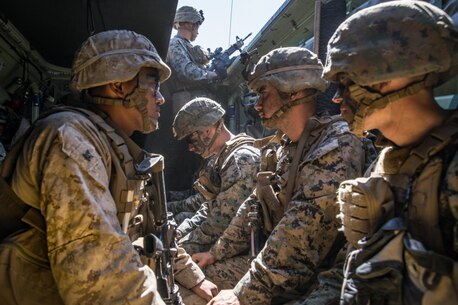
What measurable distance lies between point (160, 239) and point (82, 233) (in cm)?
98

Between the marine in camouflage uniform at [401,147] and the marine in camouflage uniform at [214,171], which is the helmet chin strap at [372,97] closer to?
the marine in camouflage uniform at [401,147]

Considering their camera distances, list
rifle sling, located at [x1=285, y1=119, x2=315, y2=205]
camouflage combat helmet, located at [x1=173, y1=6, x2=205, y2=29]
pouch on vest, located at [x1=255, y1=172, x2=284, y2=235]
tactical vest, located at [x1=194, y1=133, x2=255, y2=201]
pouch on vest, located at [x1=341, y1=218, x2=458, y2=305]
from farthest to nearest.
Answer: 1. camouflage combat helmet, located at [x1=173, y1=6, x2=205, y2=29]
2. tactical vest, located at [x1=194, y1=133, x2=255, y2=201]
3. pouch on vest, located at [x1=255, y1=172, x2=284, y2=235]
4. rifle sling, located at [x1=285, y1=119, x2=315, y2=205]
5. pouch on vest, located at [x1=341, y1=218, x2=458, y2=305]

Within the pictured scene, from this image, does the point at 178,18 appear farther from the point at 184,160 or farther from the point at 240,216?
the point at 240,216

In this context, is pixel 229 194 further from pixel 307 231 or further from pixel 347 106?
pixel 347 106

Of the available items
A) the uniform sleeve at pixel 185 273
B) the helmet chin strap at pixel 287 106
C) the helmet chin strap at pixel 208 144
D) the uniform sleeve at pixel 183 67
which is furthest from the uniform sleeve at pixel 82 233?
the uniform sleeve at pixel 183 67

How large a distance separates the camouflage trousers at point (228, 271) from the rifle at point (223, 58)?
4.08 meters

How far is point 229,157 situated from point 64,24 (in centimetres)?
197

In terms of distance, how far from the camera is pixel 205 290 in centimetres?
309

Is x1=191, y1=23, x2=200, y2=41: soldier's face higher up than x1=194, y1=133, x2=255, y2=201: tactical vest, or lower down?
higher up

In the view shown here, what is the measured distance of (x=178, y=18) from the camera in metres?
7.16

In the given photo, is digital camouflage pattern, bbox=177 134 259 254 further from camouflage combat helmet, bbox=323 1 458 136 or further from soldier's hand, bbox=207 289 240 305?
camouflage combat helmet, bbox=323 1 458 136

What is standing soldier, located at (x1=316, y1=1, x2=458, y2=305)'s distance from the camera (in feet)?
5.08

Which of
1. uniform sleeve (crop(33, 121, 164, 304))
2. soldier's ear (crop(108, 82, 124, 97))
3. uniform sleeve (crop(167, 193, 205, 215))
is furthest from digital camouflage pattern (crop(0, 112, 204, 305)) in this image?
uniform sleeve (crop(167, 193, 205, 215))

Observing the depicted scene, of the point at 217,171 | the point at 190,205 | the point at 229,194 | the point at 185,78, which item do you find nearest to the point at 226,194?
the point at 229,194
